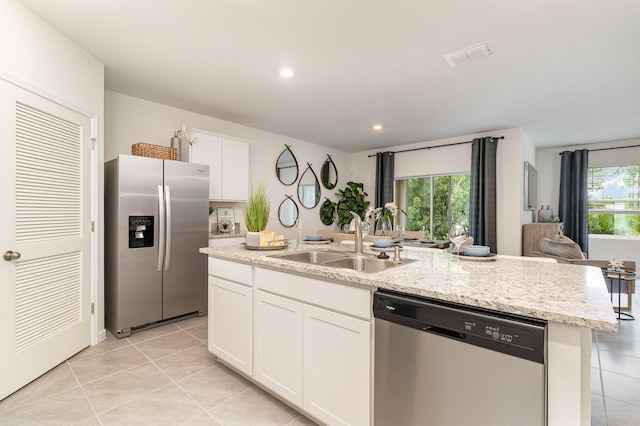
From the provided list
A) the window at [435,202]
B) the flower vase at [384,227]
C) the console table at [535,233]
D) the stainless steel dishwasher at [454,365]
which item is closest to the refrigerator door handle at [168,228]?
the flower vase at [384,227]

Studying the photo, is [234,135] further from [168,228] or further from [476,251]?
[476,251]

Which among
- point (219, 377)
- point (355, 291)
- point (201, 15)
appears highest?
point (201, 15)

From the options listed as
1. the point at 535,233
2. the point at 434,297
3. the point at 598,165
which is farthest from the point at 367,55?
the point at 598,165

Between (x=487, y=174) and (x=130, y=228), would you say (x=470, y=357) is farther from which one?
(x=487, y=174)

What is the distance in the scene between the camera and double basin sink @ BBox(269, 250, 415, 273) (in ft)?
6.57

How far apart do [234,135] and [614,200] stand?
290 inches

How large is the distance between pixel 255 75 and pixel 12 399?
3.11 meters

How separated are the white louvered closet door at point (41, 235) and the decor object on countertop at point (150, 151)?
1.86 ft

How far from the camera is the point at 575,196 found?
620 centimetres

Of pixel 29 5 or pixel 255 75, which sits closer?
pixel 29 5

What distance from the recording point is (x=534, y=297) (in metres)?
1.14

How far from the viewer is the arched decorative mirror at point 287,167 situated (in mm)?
5504

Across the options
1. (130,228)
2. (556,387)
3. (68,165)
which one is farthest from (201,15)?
(556,387)

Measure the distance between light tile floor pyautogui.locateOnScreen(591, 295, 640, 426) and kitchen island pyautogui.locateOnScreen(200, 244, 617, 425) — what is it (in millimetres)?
953
